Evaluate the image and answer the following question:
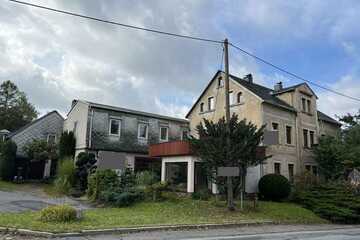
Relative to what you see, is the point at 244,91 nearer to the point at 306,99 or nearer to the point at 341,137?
the point at 306,99

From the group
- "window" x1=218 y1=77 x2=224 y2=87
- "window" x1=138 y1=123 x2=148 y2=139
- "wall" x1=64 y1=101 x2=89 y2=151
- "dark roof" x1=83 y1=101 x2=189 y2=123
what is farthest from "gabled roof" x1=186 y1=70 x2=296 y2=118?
"wall" x1=64 y1=101 x2=89 y2=151

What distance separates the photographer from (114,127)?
3067cm

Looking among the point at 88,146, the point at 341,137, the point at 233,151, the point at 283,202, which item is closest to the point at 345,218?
the point at 283,202

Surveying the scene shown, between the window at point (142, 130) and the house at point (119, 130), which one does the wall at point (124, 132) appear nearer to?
the house at point (119, 130)

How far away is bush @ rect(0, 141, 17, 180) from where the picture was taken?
31.1 metres

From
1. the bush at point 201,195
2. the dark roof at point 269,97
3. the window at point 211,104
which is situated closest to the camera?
the bush at point 201,195

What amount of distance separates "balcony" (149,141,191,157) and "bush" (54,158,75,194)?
20.1 feet

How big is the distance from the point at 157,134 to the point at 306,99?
1456 cm

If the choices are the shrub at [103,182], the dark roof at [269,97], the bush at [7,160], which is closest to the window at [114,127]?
the shrub at [103,182]

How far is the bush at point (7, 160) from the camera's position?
3111cm

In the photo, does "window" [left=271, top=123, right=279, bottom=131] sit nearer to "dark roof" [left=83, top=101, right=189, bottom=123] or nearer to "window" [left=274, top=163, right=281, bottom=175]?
"window" [left=274, top=163, right=281, bottom=175]

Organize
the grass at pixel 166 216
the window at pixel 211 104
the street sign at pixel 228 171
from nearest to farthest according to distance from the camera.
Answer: the grass at pixel 166 216 → the street sign at pixel 228 171 → the window at pixel 211 104

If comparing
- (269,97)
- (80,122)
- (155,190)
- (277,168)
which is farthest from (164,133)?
(155,190)

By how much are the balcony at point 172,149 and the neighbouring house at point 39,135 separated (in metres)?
13.4
